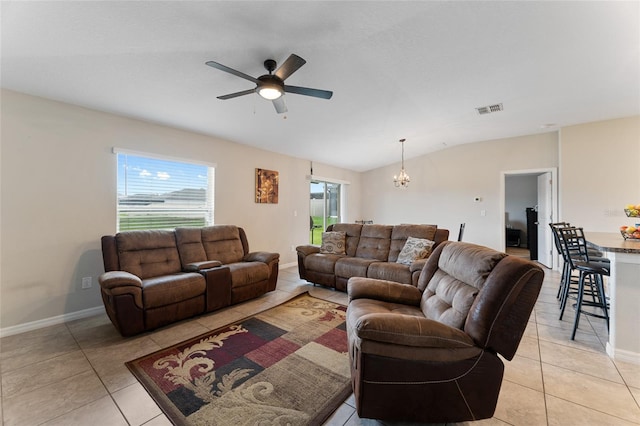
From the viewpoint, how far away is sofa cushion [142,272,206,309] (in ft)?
8.46

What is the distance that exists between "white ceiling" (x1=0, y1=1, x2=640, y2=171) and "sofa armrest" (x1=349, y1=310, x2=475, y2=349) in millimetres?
2231

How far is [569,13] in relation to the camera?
2.15 m

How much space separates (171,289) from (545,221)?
686 centimetres

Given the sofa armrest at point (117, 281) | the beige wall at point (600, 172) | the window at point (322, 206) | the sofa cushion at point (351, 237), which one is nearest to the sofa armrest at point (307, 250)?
the sofa cushion at point (351, 237)

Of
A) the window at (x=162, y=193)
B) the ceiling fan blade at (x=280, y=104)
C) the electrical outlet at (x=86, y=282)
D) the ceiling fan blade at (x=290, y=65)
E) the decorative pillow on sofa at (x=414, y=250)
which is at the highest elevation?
the ceiling fan blade at (x=290, y=65)

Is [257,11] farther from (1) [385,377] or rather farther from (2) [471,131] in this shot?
(2) [471,131]

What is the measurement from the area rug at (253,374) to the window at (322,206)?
3.94 m

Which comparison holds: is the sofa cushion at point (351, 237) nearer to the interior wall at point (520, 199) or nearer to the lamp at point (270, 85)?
the lamp at point (270, 85)

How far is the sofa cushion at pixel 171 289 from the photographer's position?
2.58 metres

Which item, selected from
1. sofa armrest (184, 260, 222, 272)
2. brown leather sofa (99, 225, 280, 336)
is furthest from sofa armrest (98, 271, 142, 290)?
sofa armrest (184, 260, 222, 272)

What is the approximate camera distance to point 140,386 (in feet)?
6.00

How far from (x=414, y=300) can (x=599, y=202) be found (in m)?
4.91

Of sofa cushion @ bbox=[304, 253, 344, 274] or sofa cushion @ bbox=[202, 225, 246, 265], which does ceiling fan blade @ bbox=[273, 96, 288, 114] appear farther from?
sofa cushion @ bbox=[304, 253, 344, 274]

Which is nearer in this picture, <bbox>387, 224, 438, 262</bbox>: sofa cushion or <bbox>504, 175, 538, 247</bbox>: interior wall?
<bbox>387, 224, 438, 262</bbox>: sofa cushion
